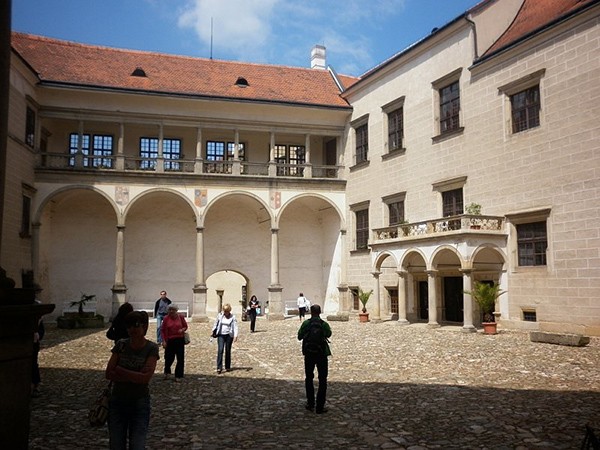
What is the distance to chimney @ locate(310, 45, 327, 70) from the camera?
38.0 meters

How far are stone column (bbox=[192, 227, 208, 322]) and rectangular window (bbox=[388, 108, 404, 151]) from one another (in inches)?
419

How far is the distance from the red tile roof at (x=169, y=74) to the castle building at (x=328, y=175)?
16 centimetres

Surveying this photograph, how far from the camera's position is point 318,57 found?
125 ft

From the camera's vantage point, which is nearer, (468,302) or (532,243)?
(532,243)

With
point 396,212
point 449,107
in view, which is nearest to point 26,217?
point 396,212

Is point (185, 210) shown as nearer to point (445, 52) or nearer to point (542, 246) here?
point (445, 52)

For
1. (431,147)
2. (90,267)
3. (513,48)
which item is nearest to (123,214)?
(90,267)

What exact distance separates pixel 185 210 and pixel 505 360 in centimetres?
2245

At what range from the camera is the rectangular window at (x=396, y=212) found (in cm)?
2694

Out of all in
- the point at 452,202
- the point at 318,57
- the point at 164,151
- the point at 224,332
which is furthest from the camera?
the point at 318,57

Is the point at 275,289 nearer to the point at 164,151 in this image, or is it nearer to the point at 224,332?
the point at 164,151

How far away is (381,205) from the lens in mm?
28156

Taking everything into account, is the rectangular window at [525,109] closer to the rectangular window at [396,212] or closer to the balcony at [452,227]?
the balcony at [452,227]

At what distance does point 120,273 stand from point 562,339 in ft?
67.6
